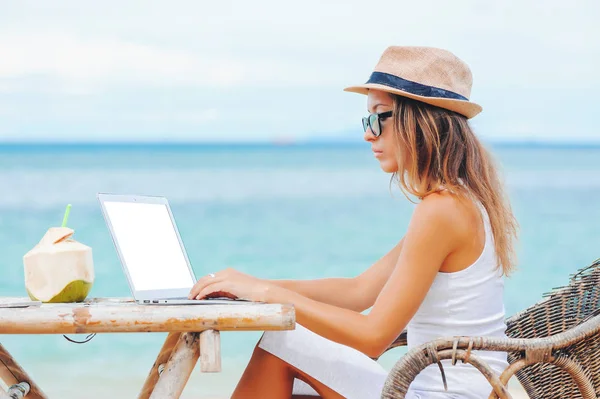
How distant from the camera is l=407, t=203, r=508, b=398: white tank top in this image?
8.39 ft

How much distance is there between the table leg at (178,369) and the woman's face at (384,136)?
793 millimetres

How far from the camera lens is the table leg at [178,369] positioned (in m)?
2.26

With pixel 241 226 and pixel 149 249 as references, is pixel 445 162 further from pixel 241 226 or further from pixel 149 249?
pixel 241 226

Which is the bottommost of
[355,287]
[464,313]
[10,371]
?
[10,371]

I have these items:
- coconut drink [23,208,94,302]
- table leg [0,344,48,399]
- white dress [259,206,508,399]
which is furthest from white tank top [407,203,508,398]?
table leg [0,344,48,399]

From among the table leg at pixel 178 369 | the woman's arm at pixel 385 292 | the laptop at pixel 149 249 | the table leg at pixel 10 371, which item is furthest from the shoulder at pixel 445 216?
the table leg at pixel 10 371

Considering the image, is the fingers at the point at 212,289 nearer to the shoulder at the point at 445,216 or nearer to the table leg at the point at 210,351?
the table leg at the point at 210,351

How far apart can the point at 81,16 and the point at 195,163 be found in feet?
28.3

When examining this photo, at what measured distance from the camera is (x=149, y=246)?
8.61 feet

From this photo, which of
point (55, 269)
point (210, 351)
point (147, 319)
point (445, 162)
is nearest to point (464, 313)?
point (445, 162)

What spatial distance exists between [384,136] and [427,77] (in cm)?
20

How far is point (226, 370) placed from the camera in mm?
8336

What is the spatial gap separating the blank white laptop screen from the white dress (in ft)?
1.05

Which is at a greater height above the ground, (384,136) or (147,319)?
(384,136)
